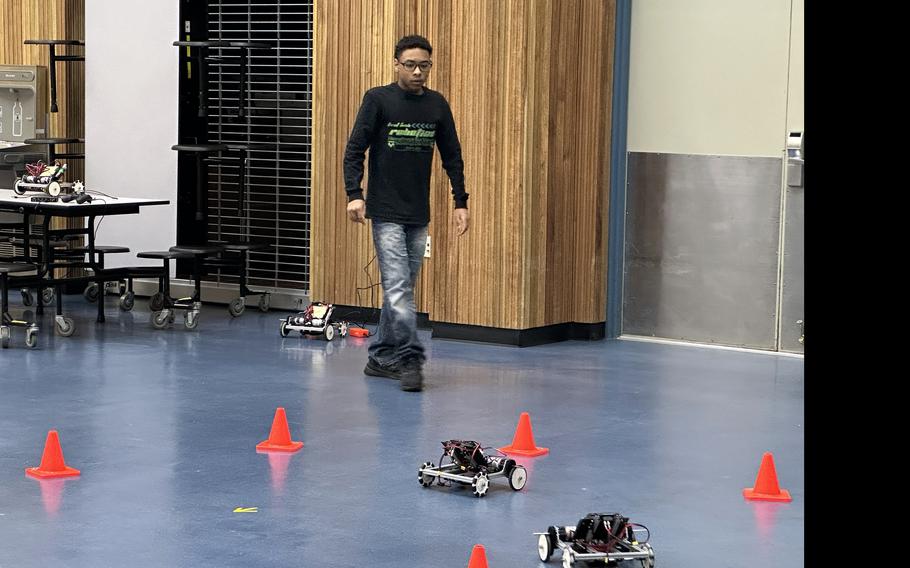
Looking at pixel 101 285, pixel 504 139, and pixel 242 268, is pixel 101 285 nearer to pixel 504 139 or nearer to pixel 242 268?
pixel 242 268

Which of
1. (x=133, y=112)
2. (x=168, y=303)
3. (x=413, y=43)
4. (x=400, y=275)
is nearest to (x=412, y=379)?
(x=400, y=275)

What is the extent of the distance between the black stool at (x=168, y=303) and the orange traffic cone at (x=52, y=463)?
178 inches

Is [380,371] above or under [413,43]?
under

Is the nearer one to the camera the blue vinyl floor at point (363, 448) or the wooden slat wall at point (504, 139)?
the blue vinyl floor at point (363, 448)

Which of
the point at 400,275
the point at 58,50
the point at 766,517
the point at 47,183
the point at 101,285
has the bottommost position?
the point at 766,517

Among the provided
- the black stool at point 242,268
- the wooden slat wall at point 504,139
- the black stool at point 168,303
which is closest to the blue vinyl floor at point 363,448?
the black stool at point 168,303

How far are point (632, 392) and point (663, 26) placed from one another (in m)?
A: 3.24

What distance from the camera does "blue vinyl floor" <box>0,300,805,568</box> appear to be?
4.53m

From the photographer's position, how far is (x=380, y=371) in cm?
805

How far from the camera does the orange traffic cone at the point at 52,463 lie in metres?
5.36

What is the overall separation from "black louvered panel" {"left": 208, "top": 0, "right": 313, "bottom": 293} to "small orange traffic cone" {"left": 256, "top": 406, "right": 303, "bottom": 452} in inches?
203

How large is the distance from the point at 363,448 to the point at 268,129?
562 cm

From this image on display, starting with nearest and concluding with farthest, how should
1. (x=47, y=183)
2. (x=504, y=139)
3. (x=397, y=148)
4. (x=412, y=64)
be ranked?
(x=412, y=64) < (x=397, y=148) < (x=504, y=139) < (x=47, y=183)

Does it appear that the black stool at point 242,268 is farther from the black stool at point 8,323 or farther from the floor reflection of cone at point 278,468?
the floor reflection of cone at point 278,468
